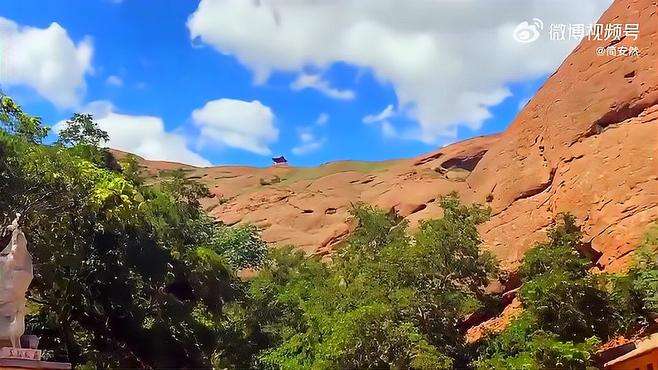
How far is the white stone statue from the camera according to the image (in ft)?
32.2

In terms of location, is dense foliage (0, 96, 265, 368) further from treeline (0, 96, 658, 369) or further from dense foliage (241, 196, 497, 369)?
dense foliage (241, 196, 497, 369)

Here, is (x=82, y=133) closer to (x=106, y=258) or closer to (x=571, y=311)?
(x=106, y=258)

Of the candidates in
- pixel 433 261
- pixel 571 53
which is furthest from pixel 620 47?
pixel 433 261

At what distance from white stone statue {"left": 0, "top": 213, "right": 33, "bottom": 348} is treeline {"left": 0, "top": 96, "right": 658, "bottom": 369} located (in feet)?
22.3

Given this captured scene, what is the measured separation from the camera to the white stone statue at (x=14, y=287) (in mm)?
9805

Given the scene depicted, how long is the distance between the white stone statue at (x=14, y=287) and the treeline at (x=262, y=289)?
681cm

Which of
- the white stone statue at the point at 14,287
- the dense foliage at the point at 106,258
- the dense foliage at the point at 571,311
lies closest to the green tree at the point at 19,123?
the dense foliage at the point at 106,258

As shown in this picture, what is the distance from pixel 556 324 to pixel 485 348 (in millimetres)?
2442

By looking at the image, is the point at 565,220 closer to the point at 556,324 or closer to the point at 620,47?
the point at 556,324

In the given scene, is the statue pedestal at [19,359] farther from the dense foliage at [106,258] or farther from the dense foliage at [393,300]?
the dense foliage at [106,258]

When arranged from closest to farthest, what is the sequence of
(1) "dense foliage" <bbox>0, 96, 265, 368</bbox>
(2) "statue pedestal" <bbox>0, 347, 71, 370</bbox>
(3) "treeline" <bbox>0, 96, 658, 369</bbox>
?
(2) "statue pedestal" <bbox>0, 347, 71, 370</bbox> < (3) "treeline" <bbox>0, 96, 658, 369</bbox> < (1) "dense foliage" <bbox>0, 96, 265, 368</bbox>

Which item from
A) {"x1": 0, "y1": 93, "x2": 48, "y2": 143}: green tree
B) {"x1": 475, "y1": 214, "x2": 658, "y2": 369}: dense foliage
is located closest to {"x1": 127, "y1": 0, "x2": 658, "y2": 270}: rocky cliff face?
{"x1": 475, "y1": 214, "x2": 658, "y2": 369}: dense foliage

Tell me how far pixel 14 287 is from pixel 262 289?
1515cm

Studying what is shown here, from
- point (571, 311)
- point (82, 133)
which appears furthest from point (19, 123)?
point (571, 311)
